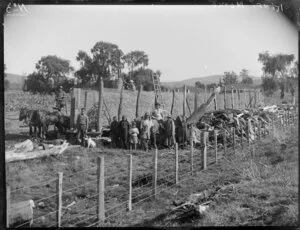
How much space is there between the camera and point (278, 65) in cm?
302

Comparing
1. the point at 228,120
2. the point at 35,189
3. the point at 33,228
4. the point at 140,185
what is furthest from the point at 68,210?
the point at 228,120

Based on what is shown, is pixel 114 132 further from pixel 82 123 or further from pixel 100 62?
pixel 100 62

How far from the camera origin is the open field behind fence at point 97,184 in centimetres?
269

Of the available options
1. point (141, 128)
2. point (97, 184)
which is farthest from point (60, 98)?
point (141, 128)

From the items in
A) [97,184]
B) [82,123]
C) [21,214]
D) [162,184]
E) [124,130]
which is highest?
[82,123]

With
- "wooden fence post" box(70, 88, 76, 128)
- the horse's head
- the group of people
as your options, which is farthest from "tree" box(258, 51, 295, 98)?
the horse's head

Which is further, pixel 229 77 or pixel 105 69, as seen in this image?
pixel 229 77

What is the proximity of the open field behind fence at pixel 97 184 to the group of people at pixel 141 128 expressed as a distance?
0.84ft

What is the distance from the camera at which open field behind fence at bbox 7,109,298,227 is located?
2.69 metres

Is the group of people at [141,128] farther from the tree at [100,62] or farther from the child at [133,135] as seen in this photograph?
the tree at [100,62]

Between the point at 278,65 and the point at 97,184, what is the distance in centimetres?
215

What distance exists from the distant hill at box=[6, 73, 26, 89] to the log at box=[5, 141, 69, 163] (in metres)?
0.58

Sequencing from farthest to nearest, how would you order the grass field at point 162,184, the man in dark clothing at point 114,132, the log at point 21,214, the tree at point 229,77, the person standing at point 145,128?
the person standing at point 145,128, the man in dark clothing at point 114,132, the tree at point 229,77, the grass field at point 162,184, the log at point 21,214

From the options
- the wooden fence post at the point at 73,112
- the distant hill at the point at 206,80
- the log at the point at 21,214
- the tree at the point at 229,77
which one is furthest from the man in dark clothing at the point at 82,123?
the tree at the point at 229,77
